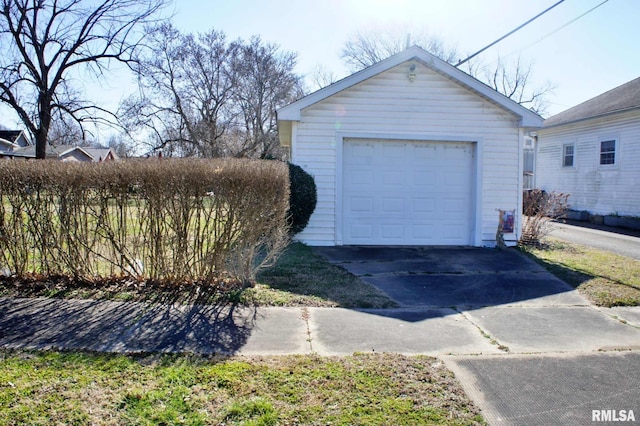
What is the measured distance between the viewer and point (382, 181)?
32.2ft

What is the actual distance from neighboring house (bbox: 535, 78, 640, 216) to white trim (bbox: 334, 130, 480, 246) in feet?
30.2

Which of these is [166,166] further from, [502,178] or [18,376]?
[502,178]

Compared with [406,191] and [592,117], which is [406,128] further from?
[592,117]

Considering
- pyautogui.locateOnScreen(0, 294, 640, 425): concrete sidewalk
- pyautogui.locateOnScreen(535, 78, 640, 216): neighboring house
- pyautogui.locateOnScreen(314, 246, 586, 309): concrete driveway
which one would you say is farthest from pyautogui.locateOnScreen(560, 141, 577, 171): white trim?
pyautogui.locateOnScreen(0, 294, 640, 425): concrete sidewalk

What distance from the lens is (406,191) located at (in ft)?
32.3

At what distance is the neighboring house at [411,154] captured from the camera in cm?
961

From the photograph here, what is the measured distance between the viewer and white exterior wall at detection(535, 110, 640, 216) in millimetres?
15562

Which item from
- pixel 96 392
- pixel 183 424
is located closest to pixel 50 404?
pixel 96 392

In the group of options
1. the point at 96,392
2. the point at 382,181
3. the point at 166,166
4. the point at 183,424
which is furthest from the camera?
the point at 382,181

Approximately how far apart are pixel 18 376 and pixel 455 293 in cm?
515

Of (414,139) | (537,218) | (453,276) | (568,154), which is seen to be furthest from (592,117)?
(453,276)

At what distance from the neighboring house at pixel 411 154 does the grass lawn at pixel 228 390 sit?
6.19 meters

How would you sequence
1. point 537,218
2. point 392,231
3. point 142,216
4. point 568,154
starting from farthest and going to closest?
point 568,154 < point 537,218 < point 392,231 < point 142,216
